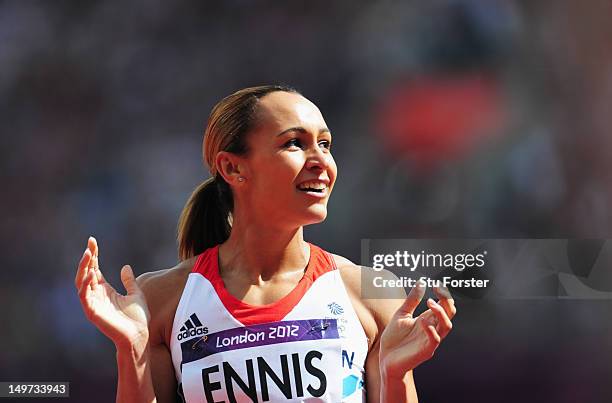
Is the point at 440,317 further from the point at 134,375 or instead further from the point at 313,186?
the point at 134,375

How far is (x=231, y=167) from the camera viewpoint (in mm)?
2959

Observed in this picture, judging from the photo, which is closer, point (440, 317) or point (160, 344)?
point (440, 317)

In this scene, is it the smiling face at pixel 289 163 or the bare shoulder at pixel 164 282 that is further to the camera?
the bare shoulder at pixel 164 282

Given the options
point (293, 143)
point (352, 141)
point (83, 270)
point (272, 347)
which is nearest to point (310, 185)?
point (293, 143)

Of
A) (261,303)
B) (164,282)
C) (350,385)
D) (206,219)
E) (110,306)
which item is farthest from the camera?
(206,219)

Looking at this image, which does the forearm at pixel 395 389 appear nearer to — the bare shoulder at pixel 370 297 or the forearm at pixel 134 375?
the bare shoulder at pixel 370 297

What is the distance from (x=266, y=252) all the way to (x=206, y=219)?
1.14 feet

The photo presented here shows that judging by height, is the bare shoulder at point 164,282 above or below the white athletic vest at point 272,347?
above

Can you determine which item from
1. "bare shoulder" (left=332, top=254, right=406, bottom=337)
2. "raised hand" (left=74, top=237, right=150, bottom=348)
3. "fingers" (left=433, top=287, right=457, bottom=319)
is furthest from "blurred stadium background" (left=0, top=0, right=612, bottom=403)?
"fingers" (left=433, top=287, right=457, bottom=319)

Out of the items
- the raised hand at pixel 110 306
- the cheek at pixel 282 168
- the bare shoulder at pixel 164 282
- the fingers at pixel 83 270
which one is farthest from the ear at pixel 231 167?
the fingers at pixel 83 270

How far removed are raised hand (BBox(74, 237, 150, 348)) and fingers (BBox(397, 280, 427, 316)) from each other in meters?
0.78

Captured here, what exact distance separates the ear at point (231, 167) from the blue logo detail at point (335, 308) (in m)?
0.49

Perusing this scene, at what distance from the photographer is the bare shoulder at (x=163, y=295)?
114 inches

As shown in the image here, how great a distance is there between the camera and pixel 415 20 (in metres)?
5.12
